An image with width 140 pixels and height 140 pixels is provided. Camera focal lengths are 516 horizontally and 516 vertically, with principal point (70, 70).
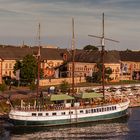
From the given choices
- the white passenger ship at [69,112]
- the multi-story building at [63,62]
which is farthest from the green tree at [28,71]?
the white passenger ship at [69,112]

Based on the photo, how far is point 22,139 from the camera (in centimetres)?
6931

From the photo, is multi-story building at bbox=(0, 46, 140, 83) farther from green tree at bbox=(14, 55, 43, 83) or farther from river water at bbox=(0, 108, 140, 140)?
river water at bbox=(0, 108, 140, 140)

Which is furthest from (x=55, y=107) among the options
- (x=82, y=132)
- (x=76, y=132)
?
(x=82, y=132)

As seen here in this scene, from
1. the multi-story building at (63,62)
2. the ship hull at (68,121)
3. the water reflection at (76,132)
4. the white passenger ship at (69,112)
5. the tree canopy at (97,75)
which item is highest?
the multi-story building at (63,62)

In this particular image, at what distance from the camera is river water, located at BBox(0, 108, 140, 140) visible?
70.2 m

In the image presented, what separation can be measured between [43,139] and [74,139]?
4.23 metres

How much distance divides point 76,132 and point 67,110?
7365 mm

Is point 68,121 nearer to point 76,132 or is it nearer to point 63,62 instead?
point 76,132

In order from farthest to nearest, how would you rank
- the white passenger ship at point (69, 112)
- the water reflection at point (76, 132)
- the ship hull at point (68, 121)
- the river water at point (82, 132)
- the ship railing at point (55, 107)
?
the ship railing at point (55, 107) → the white passenger ship at point (69, 112) → the ship hull at point (68, 121) → the water reflection at point (76, 132) → the river water at point (82, 132)

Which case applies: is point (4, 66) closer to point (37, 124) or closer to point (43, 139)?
point (37, 124)

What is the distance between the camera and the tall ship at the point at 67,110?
77688 mm

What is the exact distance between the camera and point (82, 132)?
243ft

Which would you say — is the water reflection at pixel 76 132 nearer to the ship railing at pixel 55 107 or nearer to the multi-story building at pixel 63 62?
the ship railing at pixel 55 107

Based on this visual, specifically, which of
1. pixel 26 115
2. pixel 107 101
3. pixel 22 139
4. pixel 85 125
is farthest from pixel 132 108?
pixel 22 139
